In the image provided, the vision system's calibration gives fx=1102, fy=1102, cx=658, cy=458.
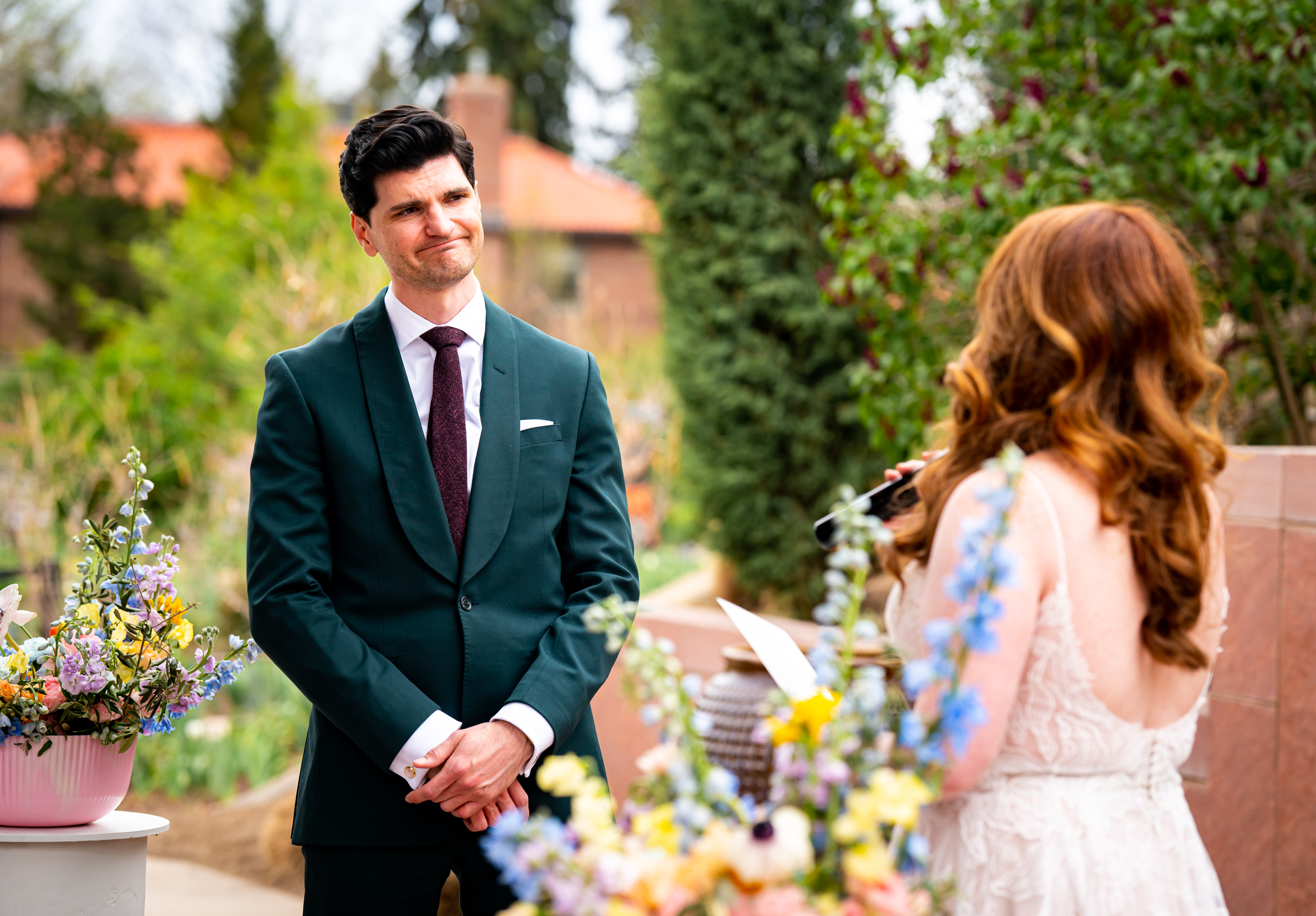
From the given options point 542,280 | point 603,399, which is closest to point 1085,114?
point 603,399

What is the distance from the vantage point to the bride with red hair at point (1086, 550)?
57.9 inches

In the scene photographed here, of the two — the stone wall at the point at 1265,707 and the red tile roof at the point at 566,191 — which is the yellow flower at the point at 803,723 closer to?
the stone wall at the point at 1265,707

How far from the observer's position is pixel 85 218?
68.8 feet

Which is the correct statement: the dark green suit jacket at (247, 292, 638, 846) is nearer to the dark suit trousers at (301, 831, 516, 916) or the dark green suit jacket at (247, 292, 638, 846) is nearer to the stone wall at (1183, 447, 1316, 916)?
the dark suit trousers at (301, 831, 516, 916)

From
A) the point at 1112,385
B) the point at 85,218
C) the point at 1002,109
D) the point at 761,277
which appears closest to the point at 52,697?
the point at 1112,385

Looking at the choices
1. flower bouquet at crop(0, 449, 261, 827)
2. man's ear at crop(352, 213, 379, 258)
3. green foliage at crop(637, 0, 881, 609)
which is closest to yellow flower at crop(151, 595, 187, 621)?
flower bouquet at crop(0, 449, 261, 827)

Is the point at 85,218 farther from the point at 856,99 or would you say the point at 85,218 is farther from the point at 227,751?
the point at 856,99

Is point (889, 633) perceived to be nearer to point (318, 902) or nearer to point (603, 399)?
point (603, 399)

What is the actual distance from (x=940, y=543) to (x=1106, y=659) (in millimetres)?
305

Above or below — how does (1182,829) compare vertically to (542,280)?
below

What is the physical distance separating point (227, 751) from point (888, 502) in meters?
5.02

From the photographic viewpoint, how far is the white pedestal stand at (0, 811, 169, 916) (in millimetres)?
1680

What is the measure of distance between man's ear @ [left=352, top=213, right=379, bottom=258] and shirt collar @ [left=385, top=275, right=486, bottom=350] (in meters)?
0.08

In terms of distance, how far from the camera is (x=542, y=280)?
16.4 m
